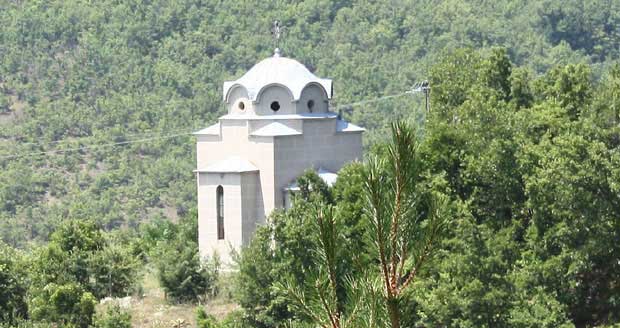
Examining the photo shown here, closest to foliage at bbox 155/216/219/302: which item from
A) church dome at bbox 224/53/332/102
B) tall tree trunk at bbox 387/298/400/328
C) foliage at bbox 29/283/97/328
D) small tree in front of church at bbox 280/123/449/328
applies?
foliage at bbox 29/283/97/328

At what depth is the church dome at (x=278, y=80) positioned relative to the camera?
35469 mm

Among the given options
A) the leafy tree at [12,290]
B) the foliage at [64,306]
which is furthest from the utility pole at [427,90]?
the leafy tree at [12,290]

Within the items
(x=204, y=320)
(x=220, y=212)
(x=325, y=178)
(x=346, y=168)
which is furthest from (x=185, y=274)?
(x=346, y=168)

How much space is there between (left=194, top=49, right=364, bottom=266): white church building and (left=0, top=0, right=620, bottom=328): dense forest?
122cm

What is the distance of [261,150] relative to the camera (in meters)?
35.1

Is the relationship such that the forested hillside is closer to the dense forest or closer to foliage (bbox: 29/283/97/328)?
the dense forest

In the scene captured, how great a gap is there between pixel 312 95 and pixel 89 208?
2551 centimetres

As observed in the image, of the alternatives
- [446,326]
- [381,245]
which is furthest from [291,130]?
[381,245]

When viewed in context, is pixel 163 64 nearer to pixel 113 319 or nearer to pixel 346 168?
pixel 346 168

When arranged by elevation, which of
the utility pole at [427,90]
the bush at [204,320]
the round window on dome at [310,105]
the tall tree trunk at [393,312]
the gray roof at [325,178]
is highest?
the utility pole at [427,90]

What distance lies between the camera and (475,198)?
31188mm

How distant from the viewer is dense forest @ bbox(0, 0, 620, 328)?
13.0 m

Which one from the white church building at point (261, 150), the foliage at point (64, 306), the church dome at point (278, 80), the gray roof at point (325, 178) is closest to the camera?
the foliage at point (64, 306)

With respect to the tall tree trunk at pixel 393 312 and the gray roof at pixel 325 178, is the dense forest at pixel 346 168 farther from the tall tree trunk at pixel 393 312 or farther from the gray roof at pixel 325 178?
the gray roof at pixel 325 178
